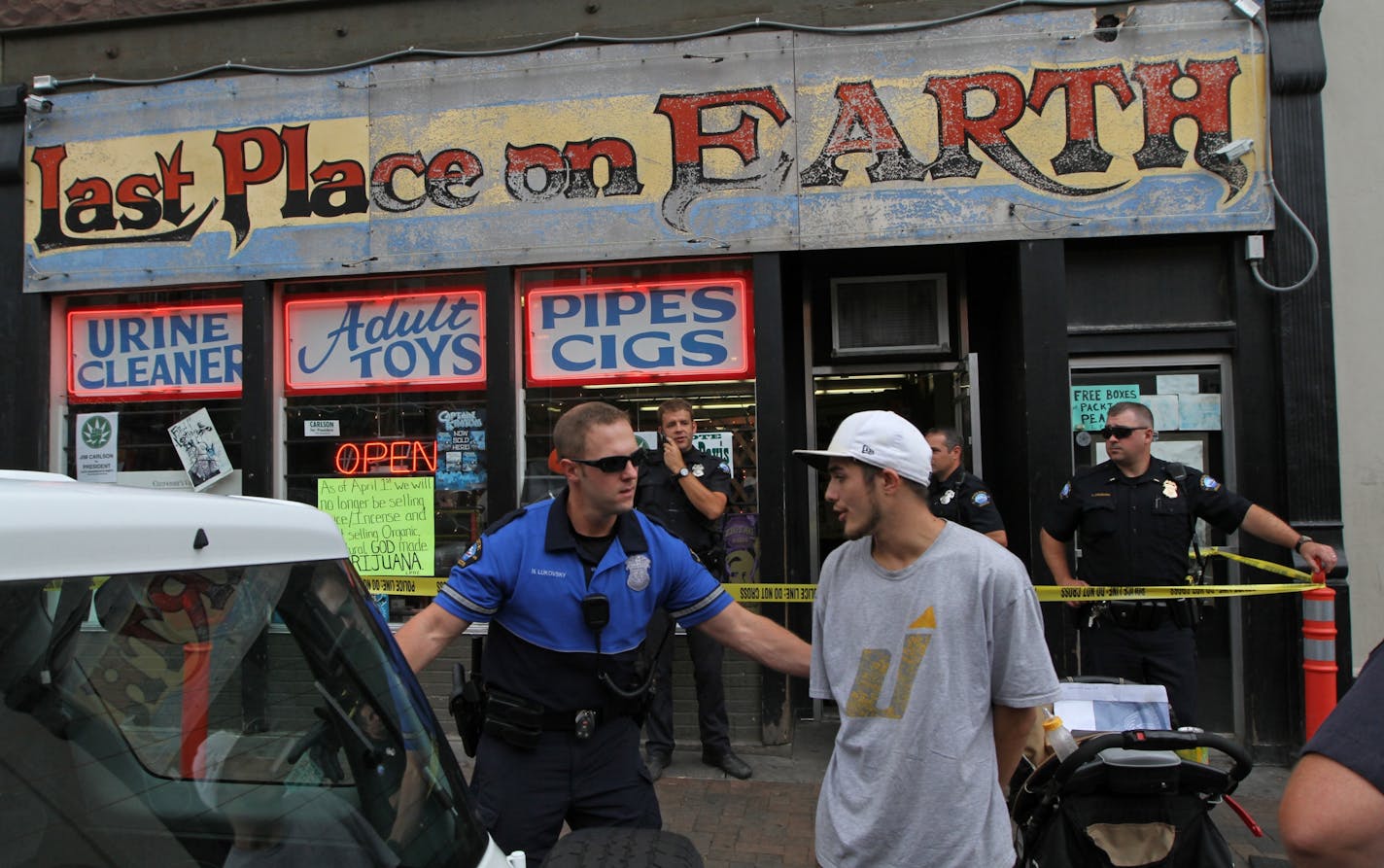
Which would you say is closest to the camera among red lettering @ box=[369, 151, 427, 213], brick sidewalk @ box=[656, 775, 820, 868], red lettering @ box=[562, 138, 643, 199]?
brick sidewalk @ box=[656, 775, 820, 868]

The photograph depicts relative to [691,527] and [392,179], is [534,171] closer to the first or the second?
[392,179]

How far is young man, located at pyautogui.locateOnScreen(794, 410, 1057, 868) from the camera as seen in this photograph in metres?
2.34

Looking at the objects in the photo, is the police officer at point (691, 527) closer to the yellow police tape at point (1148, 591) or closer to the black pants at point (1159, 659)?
the yellow police tape at point (1148, 591)

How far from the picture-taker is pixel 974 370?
22.2ft

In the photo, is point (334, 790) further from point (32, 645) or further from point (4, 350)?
point (4, 350)

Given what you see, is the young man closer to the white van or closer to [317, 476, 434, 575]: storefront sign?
the white van

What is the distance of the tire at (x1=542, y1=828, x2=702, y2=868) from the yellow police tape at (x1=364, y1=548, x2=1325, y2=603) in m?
3.03

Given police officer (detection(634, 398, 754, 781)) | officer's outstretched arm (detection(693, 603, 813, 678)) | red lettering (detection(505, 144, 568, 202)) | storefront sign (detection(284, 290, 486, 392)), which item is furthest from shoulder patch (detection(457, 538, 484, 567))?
red lettering (detection(505, 144, 568, 202))

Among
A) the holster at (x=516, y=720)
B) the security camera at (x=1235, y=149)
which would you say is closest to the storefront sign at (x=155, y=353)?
the holster at (x=516, y=720)

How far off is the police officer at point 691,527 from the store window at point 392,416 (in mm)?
1525

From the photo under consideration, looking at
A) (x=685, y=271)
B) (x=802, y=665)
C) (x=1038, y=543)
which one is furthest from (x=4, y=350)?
(x=1038, y=543)

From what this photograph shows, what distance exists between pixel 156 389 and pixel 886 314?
5.40 m

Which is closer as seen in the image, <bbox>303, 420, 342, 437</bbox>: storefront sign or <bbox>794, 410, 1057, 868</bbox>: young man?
<bbox>794, 410, 1057, 868</bbox>: young man

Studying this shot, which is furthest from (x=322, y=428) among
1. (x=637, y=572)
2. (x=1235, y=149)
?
(x=1235, y=149)
